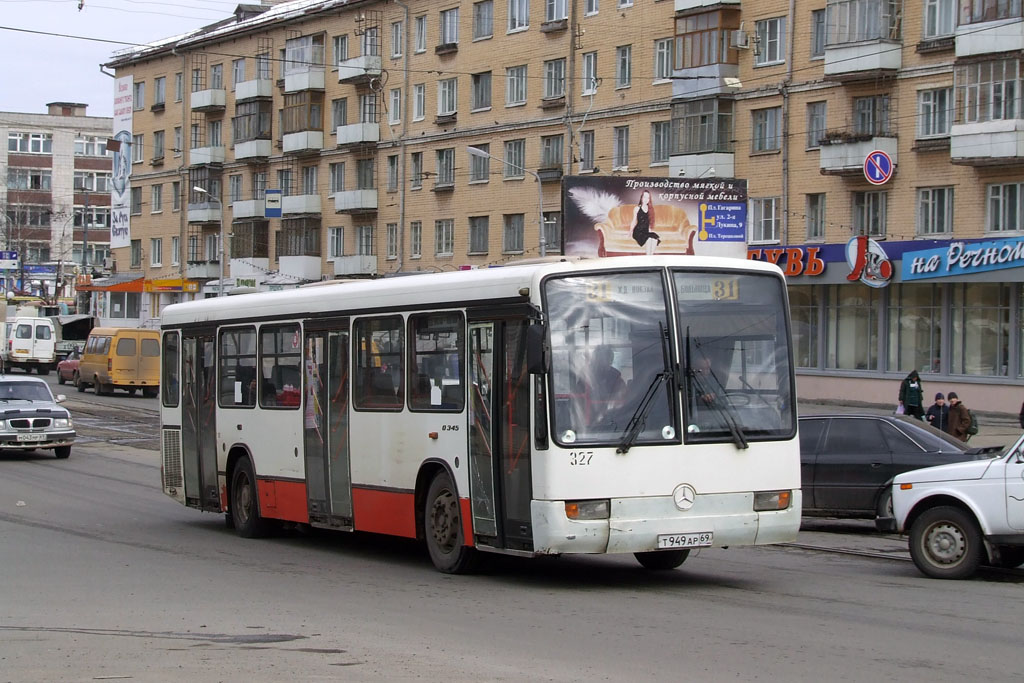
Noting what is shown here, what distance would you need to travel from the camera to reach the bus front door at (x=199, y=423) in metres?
17.1

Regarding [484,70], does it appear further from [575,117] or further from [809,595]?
[809,595]

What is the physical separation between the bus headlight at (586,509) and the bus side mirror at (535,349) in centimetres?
107

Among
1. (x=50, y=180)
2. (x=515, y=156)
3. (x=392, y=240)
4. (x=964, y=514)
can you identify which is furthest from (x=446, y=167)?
(x=50, y=180)

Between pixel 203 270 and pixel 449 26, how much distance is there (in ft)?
76.9

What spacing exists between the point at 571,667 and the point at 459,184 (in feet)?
163

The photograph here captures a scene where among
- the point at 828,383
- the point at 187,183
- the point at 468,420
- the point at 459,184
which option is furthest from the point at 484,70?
the point at 468,420

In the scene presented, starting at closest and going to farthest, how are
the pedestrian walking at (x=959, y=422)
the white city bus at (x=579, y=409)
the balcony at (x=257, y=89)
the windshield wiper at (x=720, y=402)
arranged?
the white city bus at (x=579, y=409), the windshield wiper at (x=720, y=402), the pedestrian walking at (x=959, y=422), the balcony at (x=257, y=89)

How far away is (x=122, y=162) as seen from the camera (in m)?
81.1

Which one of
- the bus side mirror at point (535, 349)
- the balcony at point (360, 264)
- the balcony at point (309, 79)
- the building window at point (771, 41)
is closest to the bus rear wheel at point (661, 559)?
the bus side mirror at point (535, 349)

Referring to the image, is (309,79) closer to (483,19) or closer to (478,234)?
(483,19)

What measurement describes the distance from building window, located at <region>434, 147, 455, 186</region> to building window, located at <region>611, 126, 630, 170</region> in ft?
31.0

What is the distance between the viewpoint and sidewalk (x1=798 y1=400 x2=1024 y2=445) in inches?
1281

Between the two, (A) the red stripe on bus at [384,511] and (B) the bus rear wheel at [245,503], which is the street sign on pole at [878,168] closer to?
(B) the bus rear wheel at [245,503]

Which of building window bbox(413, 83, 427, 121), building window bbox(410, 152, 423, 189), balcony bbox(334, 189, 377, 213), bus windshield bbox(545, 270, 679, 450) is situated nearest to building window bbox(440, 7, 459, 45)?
building window bbox(413, 83, 427, 121)
